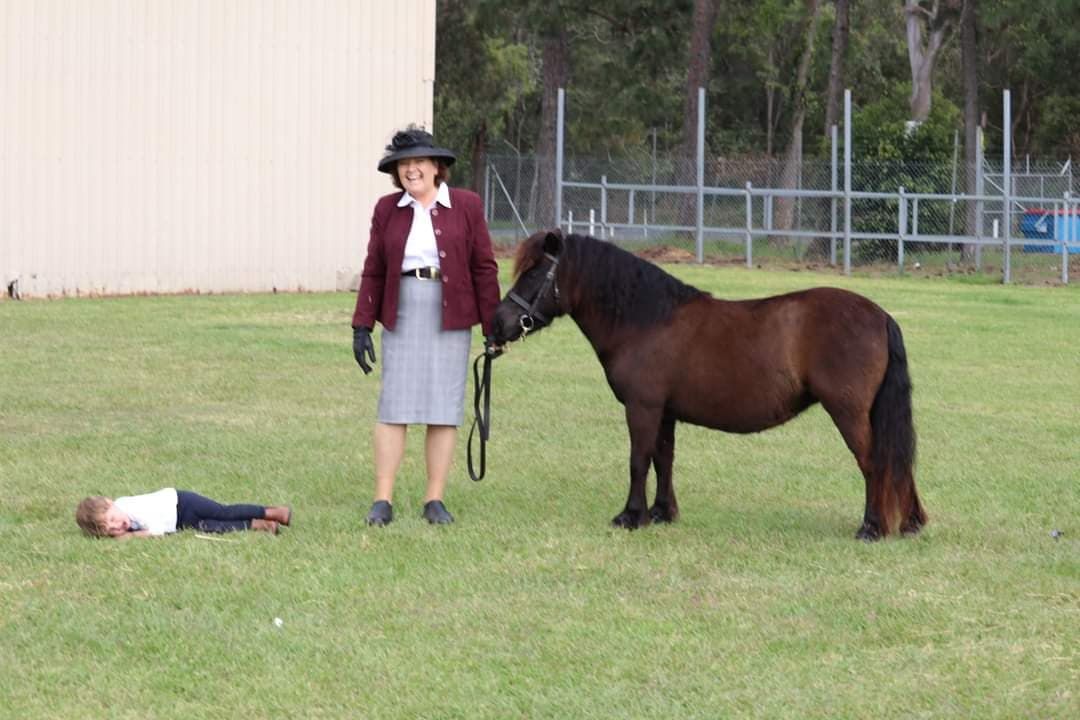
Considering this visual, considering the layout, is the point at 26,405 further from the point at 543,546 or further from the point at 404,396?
the point at 543,546

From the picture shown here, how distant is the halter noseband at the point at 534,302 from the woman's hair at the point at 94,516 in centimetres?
204

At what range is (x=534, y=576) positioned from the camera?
282 inches

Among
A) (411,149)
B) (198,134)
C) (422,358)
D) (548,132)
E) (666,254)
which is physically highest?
(548,132)

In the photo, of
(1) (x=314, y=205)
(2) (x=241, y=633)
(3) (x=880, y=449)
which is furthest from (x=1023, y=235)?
(2) (x=241, y=633)

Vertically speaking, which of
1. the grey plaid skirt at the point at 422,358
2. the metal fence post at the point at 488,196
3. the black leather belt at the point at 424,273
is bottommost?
the grey plaid skirt at the point at 422,358

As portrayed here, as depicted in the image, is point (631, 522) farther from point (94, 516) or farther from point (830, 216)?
point (830, 216)

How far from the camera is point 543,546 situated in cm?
773

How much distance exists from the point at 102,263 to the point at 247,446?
12.7 metres

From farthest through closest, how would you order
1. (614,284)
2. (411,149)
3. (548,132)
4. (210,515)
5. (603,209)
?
1. (548,132)
2. (603,209)
3. (614,284)
4. (411,149)
5. (210,515)

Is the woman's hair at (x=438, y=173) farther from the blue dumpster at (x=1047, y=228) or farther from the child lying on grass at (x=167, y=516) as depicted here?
the blue dumpster at (x=1047, y=228)

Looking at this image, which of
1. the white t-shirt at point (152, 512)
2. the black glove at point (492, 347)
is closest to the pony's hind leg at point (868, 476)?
the black glove at point (492, 347)

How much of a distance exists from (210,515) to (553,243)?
2.00m

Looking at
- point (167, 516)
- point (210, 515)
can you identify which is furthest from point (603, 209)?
point (167, 516)

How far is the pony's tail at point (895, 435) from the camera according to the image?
7.83 metres
